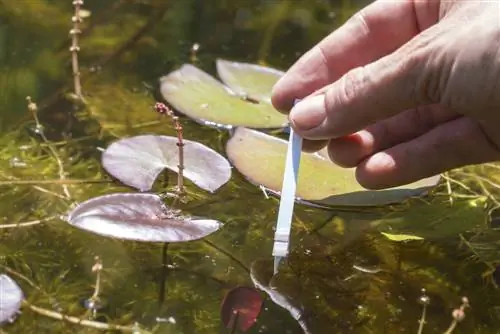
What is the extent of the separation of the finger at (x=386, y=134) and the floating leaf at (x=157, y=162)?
6.0 inches

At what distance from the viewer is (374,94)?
0.82m

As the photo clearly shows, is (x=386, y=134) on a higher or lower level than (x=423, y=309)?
higher

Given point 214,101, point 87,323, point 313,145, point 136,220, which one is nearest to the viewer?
point 87,323

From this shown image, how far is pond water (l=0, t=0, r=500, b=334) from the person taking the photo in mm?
813

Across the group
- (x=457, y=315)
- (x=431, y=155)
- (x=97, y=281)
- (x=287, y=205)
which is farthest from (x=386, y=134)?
(x=97, y=281)

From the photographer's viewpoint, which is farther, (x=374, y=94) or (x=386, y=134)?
(x=386, y=134)

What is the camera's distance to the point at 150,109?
117 centimetres

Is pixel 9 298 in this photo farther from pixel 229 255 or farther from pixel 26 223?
pixel 229 255

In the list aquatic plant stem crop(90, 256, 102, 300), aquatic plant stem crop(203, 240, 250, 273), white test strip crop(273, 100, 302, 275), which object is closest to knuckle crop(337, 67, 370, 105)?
white test strip crop(273, 100, 302, 275)

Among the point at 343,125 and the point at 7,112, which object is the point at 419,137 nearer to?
the point at 343,125

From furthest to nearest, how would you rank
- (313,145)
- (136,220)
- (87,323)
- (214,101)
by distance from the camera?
(214,101)
(313,145)
(136,220)
(87,323)

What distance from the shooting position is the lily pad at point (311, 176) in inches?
39.3

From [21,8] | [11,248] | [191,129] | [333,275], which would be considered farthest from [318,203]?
[21,8]

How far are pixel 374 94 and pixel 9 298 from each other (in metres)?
0.44
